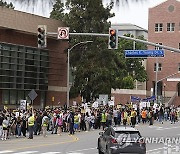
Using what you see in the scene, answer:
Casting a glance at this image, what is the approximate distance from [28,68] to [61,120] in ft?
54.1

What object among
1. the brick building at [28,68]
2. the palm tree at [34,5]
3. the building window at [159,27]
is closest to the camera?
the palm tree at [34,5]

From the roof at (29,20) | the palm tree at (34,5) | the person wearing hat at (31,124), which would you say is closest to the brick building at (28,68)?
the person wearing hat at (31,124)

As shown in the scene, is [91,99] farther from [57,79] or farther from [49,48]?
[49,48]

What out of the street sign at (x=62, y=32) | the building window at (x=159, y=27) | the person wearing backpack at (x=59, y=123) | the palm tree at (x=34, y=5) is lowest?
the person wearing backpack at (x=59, y=123)

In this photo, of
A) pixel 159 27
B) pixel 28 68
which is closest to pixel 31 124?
pixel 28 68

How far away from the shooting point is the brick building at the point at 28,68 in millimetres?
46375

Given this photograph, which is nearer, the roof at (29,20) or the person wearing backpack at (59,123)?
the roof at (29,20)

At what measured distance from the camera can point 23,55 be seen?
48.2 m

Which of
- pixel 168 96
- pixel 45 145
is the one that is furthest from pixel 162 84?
pixel 45 145

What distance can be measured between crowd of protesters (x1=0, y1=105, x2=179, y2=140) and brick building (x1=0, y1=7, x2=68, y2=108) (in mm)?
→ 8454

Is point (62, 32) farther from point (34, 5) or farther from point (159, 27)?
point (159, 27)

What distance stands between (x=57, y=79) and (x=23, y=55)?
6415 mm

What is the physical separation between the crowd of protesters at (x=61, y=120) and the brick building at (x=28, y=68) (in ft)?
27.7

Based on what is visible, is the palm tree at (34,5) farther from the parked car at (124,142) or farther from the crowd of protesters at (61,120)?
the crowd of protesters at (61,120)
